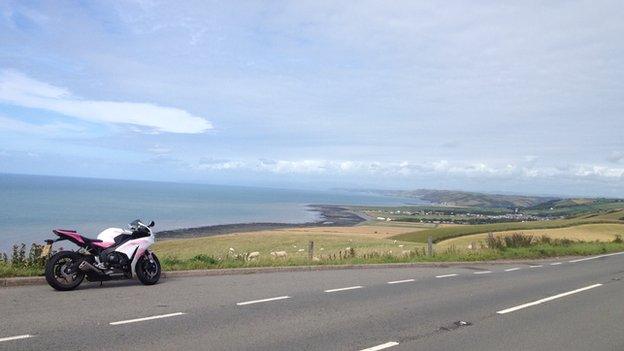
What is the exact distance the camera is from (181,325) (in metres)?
7.42

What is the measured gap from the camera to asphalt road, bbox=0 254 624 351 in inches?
268

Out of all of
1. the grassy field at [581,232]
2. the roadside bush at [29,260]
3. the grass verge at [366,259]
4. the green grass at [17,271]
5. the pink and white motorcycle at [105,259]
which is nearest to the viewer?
the pink and white motorcycle at [105,259]

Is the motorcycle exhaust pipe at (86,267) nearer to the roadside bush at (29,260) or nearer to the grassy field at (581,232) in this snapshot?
the roadside bush at (29,260)

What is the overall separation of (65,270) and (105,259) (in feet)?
2.28

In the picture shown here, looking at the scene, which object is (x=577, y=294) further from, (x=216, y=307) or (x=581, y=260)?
(x=581, y=260)

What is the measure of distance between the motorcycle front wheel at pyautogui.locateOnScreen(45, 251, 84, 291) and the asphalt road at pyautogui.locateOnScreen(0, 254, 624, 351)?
0.26 m

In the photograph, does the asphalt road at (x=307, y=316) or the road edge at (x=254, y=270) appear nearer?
the asphalt road at (x=307, y=316)

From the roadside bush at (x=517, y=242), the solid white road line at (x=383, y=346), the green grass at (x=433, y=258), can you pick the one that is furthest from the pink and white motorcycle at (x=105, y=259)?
the roadside bush at (x=517, y=242)

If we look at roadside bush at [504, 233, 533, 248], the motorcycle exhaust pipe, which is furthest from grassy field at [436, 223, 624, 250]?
the motorcycle exhaust pipe

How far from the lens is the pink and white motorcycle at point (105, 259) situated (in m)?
9.30

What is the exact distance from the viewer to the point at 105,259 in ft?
32.0

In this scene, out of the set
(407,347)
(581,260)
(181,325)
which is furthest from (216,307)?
(581,260)

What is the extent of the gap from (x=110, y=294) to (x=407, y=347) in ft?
17.3

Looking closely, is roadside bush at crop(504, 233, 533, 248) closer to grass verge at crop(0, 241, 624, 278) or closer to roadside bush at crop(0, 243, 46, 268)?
grass verge at crop(0, 241, 624, 278)
